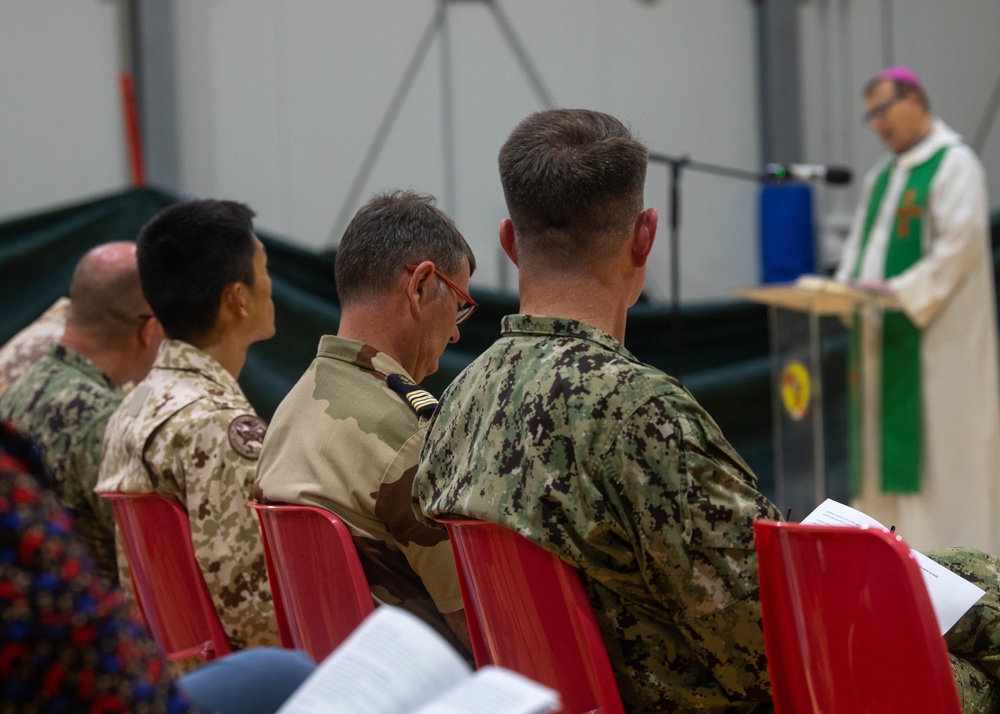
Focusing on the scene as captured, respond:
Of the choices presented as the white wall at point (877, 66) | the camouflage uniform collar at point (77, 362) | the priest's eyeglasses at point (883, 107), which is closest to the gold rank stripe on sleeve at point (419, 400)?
the camouflage uniform collar at point (77, 362)

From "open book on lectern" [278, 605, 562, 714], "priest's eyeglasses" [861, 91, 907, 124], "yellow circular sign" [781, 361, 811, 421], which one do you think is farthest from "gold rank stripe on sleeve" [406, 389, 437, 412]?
"priest's eyeglasses" [861, 91, 907, 124]

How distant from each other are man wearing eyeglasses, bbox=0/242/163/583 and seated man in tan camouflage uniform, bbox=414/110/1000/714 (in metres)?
1.33

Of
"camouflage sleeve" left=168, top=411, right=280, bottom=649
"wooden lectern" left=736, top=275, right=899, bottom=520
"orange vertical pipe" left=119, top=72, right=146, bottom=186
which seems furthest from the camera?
"orange vertical pipe" left=119, top=72, right=146, bottom=186

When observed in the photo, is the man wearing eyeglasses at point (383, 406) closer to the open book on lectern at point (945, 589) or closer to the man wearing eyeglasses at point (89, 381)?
the open book on lectern at point (945, 589)

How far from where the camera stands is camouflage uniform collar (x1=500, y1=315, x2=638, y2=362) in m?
1.44

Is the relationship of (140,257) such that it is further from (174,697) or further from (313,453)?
(174,697)

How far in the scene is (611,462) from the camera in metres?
1.31

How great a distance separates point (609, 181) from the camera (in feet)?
4.91

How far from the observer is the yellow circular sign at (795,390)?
4863 millimetres

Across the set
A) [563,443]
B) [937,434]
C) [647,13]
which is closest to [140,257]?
[563,443]

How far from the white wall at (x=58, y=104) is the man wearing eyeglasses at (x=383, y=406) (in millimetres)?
3795

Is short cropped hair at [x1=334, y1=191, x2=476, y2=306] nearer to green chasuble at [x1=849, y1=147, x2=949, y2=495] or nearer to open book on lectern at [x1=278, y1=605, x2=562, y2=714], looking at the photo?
open book on lectern at [x1=278, y1=605, x2=562, y2=714]

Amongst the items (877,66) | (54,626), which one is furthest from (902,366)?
(54,626)

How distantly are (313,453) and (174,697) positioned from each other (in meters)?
1.04
